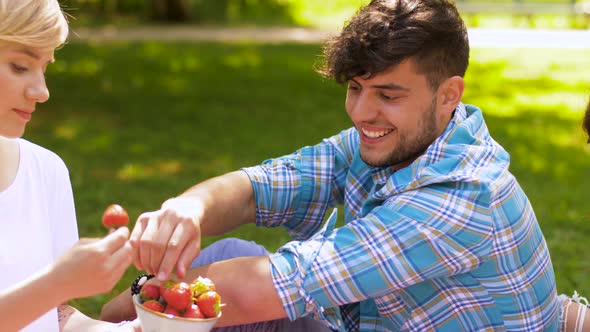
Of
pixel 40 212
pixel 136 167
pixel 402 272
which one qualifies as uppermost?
pixel 40 212

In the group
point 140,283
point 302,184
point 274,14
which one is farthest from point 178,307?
point 274,14

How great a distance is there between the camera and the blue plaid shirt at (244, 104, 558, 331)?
2.70m

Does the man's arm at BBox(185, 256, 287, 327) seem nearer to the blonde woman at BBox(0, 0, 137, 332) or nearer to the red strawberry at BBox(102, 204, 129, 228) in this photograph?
the blonde woman at BBox(0, 0, 137, 332)

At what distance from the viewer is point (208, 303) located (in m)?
2.38

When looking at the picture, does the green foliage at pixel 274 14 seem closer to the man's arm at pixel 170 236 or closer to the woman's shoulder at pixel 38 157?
the man's arm at pixel 170 236

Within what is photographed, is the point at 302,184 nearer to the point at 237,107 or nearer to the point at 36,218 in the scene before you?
the point at 36,218

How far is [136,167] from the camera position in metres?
7.36

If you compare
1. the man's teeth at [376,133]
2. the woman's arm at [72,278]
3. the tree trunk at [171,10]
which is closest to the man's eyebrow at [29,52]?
the woman's arm at [72,278]

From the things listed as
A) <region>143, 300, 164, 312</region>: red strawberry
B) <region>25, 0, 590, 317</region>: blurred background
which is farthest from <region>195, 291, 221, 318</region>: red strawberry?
<region>25, 0, 590, 317</region>: blurred background

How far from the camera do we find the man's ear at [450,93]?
10.1 ft

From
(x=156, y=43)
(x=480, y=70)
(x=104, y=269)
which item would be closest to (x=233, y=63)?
(x=156, y=43)

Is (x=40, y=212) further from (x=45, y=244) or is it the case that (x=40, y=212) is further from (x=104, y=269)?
(x=104, y=269)

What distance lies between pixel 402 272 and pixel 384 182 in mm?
498

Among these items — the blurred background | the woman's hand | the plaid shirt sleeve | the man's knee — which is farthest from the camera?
the blurred background
